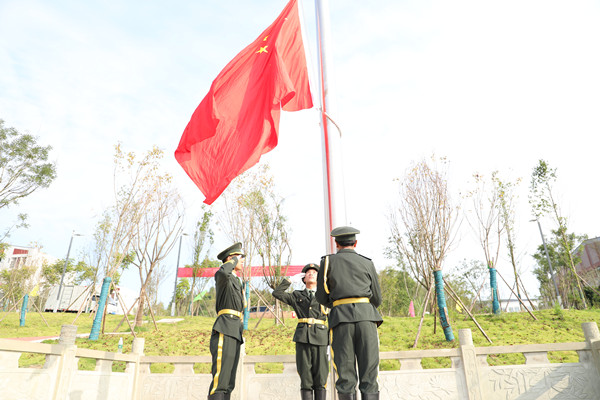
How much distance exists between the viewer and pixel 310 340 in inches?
161

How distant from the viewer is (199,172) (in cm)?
445

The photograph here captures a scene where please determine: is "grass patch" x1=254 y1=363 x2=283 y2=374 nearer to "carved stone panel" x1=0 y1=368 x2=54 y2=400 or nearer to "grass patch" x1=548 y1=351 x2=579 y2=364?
"carved stone panel" x1=0 y1=368 x2=54 y2=400

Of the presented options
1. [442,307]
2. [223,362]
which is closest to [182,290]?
[442,307]

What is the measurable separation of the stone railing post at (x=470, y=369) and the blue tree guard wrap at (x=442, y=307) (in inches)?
146

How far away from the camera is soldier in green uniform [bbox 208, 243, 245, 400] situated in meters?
3.54

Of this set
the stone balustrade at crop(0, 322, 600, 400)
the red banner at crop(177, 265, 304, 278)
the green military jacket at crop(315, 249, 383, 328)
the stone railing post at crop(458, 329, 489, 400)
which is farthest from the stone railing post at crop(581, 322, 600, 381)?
the red banner at crop(177, 265, 304, 278)

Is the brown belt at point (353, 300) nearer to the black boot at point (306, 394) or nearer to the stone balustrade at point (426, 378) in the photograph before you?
the black boot at point (306, 394)

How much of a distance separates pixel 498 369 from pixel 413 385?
0.95 meters

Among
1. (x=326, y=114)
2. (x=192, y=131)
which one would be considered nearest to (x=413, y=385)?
(x=326, y=114)

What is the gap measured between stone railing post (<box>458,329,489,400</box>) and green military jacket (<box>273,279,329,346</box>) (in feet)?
5.27

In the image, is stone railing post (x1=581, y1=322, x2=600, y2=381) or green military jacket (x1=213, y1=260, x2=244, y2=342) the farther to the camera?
stone railing post (x1=581, y1=322, x2=600, y2=381)

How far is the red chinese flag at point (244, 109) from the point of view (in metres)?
4.28

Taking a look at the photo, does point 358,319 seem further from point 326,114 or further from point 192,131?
point 192,131

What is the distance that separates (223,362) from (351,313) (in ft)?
4.84
